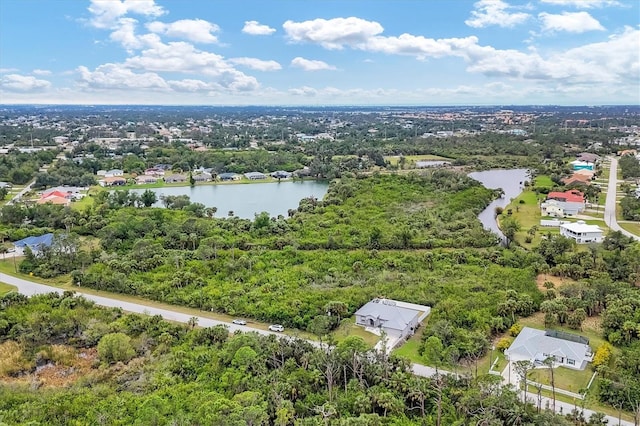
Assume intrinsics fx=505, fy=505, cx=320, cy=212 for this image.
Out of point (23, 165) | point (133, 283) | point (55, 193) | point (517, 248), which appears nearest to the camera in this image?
point (133, 283)

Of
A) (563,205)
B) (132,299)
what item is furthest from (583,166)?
(132,299)

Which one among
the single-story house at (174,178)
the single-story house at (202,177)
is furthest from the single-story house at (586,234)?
the single-story house at (174,178)

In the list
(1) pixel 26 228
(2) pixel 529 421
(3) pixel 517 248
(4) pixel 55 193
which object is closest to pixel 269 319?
(2) pixel 529 421

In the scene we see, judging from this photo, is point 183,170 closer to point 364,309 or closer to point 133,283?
point 133,283

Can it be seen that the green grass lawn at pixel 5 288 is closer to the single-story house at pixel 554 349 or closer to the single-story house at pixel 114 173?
the single-story house at pixel 554 349

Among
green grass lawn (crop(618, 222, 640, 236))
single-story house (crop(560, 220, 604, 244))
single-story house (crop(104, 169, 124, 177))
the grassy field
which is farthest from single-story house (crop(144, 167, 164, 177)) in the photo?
green grass lawn (crop(618, 222, 640, 236))

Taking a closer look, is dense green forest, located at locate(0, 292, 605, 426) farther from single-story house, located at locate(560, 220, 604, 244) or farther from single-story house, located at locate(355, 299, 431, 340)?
single-story house, located at locate(560, 220, 604, 244)
